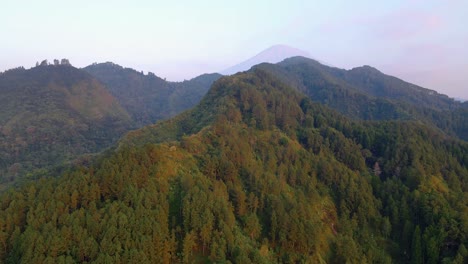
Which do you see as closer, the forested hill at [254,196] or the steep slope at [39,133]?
the forested hill at [254,196]

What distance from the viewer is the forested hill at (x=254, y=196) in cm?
3809

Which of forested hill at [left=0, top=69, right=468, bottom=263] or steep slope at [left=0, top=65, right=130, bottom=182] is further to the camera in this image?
steep slope at [left=0, top=65, right=130, bottom=182]

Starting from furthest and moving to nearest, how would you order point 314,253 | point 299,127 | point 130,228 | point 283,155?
point 299,127 < point 283,155 < point 314,253 < point 130,228

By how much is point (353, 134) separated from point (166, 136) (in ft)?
164

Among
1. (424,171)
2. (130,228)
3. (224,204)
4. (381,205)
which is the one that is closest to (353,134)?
(424,171)

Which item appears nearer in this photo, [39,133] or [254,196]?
[254,196]

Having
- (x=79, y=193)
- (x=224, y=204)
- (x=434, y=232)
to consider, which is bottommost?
(x=434, y=232)

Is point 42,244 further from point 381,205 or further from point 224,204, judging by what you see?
point 381,205

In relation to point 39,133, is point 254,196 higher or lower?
higher

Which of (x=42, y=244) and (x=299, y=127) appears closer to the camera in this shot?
(x=42, y=244)

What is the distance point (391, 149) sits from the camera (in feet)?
279

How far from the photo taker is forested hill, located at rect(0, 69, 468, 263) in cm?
3809

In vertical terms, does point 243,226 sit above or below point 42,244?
below

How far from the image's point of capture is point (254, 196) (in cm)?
5394
